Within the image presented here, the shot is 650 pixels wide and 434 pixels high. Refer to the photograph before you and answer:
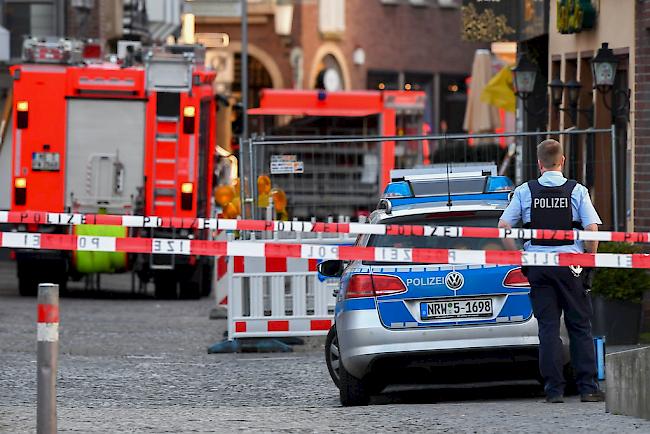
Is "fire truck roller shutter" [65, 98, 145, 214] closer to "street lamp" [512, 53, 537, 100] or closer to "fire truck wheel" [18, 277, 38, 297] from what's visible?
"fire truck wheel" [18, 277, 38, 297]

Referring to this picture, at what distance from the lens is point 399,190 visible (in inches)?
512

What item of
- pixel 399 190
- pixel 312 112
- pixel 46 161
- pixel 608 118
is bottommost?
pixel 399 190

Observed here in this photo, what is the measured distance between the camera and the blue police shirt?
1170cm

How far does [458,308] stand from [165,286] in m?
13.9

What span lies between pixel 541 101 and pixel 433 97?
107ft

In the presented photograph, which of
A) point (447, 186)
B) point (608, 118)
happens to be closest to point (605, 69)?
point (608, 118)

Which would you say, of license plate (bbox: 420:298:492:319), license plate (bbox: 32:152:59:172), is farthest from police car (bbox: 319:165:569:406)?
license plate (bbox: 32:152:59:172)

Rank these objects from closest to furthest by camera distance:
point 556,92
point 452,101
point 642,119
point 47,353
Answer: point 47,353
point 642,119
point 556,92
point 452,101

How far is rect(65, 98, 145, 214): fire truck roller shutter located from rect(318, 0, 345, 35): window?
95.7 ft

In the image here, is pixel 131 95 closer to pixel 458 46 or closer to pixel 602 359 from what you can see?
pixel 602 359

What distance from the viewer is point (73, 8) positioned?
3725 cm

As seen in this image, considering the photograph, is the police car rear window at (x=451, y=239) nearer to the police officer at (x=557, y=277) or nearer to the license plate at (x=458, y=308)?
the license plate at (x=458, y=308)

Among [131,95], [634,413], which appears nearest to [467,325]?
[634,413]

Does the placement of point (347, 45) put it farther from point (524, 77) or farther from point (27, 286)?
point (524, 77)
